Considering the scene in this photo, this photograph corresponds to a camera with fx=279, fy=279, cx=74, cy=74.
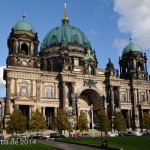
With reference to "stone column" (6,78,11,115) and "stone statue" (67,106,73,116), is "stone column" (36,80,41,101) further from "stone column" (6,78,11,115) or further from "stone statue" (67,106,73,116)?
"stone statue" (67,106,73,116)

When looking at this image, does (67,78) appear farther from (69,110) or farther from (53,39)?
(53,39)

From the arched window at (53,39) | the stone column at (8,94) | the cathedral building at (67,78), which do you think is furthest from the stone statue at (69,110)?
the arched window at (53,39)

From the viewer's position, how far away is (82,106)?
299ft

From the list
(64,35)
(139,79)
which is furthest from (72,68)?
(139,79)

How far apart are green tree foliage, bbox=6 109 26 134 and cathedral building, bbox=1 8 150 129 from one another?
468cm

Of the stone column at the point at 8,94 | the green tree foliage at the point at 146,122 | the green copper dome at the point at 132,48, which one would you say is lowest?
the green tree foliage at the point at 146,122

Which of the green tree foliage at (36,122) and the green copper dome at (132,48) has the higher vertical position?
the green copper dome at (132,48)

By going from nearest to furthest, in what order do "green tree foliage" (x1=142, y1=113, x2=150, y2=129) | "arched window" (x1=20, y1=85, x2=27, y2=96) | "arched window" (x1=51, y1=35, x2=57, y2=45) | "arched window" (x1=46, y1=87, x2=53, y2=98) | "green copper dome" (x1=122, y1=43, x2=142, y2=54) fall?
1. "arched window" (x1=20, y1=85, x2=27, y2=96)
2. "arched window" (x1=46, y1=87, x2=53, y2=98)
3. "green tree foliage" (x1=142, y1=113, x2=150, y2=129)
4. "green copper dome" (x1=122, y1=43, x2=142, y2=54)
5. "arched window" (x1=51, y1=35, x2=57, y2=45)

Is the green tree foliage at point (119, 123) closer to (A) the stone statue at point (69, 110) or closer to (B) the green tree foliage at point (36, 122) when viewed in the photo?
(A) the stone statue at point (69, 110)

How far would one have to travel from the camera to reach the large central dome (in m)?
100

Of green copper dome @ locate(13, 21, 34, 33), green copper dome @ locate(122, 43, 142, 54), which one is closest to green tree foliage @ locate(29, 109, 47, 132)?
green copper dome @ locate(13, 21, 34, 33)

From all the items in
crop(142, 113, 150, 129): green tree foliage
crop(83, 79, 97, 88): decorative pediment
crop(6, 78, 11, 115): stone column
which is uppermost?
crop(83, 79, 97, 88): decorative pediment

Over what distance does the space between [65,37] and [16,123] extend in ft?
146

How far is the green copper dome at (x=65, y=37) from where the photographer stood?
10006cm
